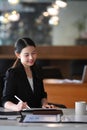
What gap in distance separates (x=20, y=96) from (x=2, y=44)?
6.94m

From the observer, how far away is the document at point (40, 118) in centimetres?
236

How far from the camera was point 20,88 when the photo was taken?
9.97 feet

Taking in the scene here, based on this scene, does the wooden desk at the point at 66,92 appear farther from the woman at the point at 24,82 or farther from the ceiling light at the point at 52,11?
the ceiling light at the point at 52,11

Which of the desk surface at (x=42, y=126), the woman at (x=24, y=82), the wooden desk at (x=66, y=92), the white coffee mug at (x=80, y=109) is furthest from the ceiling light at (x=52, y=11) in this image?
the desk surface at (x=42, y=126)

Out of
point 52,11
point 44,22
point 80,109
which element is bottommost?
point 80,109

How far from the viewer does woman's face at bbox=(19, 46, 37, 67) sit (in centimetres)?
303

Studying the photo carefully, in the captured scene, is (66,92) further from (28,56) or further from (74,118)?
(74,118)

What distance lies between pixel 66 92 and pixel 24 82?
2019 mm

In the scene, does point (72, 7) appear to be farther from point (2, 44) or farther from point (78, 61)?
point (2, 44)

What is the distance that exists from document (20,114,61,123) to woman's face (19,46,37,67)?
63cm

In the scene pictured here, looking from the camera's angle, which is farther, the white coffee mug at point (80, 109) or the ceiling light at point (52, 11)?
the ceiling light at point (52, 11)

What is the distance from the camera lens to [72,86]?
4.98m

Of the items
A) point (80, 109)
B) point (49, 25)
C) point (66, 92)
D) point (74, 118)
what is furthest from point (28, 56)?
point (49, 25)

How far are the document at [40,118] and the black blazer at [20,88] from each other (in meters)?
0.50
